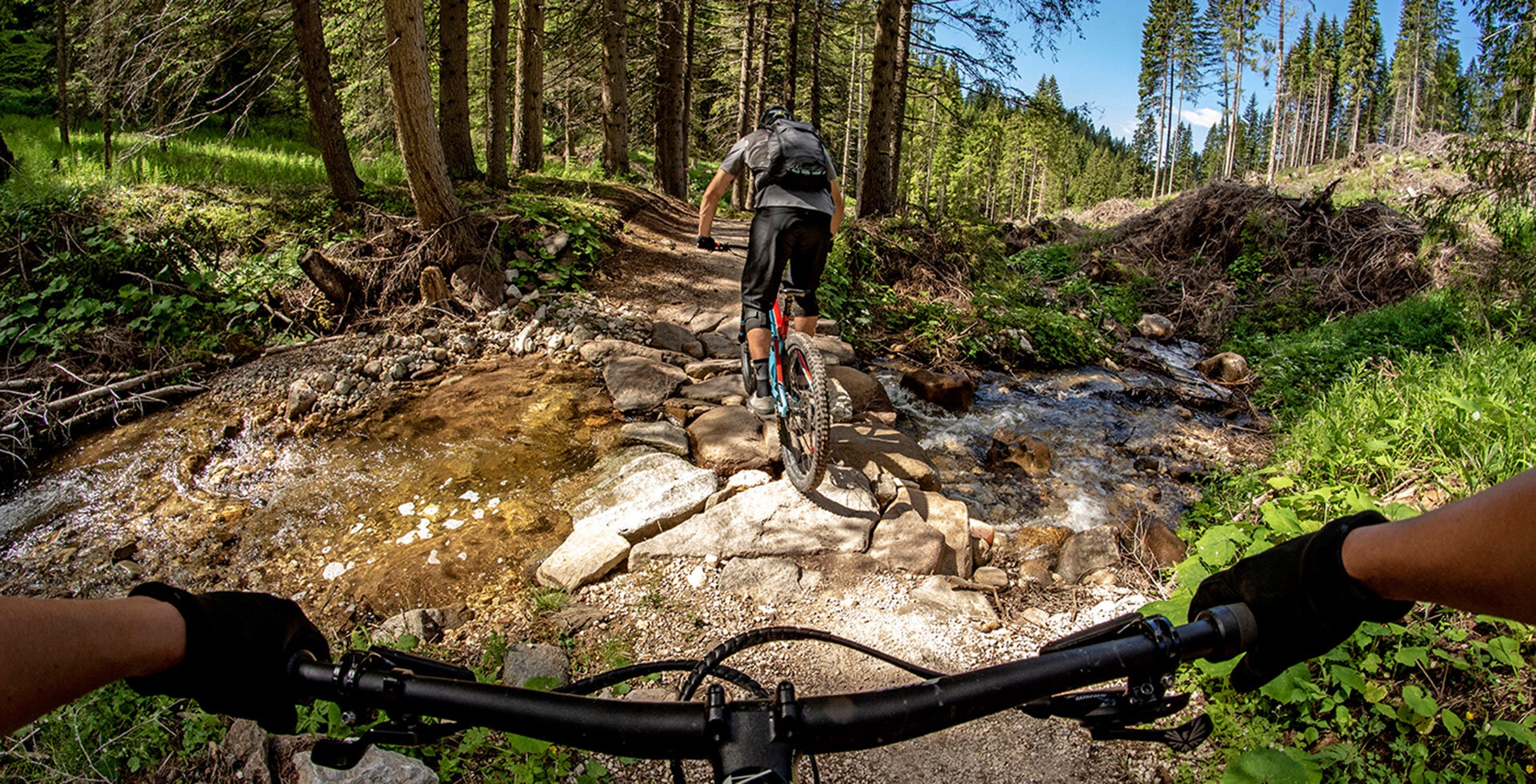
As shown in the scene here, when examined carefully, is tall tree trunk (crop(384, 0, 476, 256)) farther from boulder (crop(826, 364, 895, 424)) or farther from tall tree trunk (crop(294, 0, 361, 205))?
boulder (crop(826, 364, 895, 424))

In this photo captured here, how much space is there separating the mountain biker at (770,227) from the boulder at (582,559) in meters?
1.64

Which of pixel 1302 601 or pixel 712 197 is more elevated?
pixel 712 197

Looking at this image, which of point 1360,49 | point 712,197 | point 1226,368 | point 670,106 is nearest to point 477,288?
point 712,197

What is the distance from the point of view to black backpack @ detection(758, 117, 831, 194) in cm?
475

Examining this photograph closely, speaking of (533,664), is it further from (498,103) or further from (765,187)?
(498,103)

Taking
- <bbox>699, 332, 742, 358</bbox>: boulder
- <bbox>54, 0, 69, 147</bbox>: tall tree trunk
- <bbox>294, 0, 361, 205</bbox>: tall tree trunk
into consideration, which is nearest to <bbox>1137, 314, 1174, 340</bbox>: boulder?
<bbox>699, 332, 742, 358</bbox>: boulder

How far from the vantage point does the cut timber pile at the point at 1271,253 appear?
11.5 metres

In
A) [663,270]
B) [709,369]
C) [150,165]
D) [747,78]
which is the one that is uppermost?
[747,78]

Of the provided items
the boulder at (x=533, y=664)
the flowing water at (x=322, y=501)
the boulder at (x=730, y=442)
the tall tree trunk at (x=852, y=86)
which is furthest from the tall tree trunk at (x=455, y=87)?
the tall tree trunk at (x=852, y=86)

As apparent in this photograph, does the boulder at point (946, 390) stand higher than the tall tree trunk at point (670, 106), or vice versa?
the tall tree trunk at point (670, 106)

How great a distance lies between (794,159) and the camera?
475 centimetres

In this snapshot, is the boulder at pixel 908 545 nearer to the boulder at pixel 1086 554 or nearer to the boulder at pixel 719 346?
the boulder at pixel 1086 554

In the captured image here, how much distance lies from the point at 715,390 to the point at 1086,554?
350cm

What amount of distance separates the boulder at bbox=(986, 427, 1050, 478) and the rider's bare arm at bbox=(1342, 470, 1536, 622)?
5.36 meters
